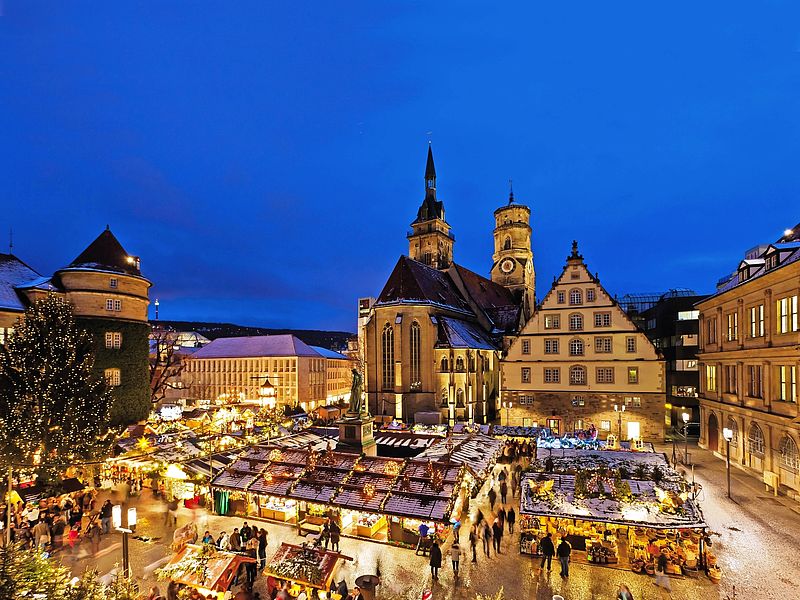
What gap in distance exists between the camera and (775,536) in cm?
1792

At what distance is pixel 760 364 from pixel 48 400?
39123 millimetres

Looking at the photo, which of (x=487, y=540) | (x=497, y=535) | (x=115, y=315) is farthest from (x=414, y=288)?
(x=487, y=540)

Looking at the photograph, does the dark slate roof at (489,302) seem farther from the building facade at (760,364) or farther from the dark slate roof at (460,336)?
the building facade at (760,364)

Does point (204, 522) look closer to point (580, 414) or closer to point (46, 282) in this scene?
point (46, 282)

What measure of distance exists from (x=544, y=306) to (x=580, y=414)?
9.58m

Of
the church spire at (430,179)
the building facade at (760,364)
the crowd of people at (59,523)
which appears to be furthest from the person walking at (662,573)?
the church spire at (430,179)

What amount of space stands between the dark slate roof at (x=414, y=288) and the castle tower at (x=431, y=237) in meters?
20.2

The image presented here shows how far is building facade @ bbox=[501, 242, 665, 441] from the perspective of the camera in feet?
120

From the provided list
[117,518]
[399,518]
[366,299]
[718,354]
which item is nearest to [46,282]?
[117,518]

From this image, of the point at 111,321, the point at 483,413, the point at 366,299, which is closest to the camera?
the point at 111,321

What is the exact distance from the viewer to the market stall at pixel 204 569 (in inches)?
481

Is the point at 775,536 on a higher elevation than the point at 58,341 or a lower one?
lower

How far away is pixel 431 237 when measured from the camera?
7819 cm

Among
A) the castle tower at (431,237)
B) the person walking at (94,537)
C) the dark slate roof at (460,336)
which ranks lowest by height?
the person walking at (94,537)
